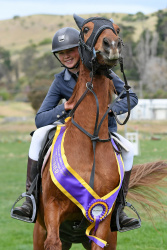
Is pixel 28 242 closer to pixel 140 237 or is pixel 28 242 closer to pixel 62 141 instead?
pixel 140 237

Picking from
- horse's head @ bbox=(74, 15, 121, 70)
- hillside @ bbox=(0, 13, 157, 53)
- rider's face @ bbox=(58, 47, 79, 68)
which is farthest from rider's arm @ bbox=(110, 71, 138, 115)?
hillside @ bbox=(0, 13, 157, 53)

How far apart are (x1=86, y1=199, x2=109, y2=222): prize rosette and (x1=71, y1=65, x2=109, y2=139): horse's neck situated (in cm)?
64

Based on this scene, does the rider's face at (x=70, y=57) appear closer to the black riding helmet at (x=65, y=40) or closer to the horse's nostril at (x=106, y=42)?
the black riding helmet at (x=65, y=40)

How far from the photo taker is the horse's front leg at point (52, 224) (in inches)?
180

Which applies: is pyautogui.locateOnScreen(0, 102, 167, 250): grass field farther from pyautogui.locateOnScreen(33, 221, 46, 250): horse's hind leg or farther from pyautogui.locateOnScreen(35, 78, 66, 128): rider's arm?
pyautogui.locateOnScreen(35, 78, 66, 128): rider's arm

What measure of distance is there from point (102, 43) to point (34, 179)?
207cm

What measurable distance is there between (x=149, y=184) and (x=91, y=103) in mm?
2431

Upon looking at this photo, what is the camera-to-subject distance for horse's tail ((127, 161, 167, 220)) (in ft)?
21.5

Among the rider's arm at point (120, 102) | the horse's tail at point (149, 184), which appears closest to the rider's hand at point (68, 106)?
the rider's arm at point (120, 102)

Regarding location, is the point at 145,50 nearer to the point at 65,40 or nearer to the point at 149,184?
the point at 149,184

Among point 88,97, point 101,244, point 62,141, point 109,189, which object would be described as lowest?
point 101,244

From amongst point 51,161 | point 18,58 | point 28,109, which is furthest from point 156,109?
point 18,58

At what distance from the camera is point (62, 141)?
4.89 m

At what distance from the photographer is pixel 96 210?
15.4ft
